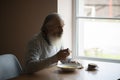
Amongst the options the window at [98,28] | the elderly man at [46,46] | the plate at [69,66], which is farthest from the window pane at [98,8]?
the plate at [69,66]

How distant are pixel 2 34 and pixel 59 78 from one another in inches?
65.5

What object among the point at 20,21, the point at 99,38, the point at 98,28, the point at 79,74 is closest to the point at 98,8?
the point at 98,28

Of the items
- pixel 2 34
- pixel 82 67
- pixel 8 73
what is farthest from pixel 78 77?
pixel 2 34

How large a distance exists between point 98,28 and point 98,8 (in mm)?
238

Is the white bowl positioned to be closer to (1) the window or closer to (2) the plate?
(2) the plate

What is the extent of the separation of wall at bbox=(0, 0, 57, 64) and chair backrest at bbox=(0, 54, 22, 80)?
0.92 m

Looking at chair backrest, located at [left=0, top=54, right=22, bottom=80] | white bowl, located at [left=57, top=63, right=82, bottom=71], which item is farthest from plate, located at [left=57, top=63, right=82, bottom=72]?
chair backrest, located at [left=0, top=54, right=22, bottom=80]

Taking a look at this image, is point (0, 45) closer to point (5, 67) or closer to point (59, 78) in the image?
point (5, 67)

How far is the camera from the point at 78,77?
2.15m

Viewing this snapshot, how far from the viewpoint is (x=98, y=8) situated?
10.7ft

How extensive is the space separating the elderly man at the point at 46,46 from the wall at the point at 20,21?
73cm

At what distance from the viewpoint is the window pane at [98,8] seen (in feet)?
10.5

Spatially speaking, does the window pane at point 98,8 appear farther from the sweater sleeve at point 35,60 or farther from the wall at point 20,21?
the sweater sleeve at point 35,60

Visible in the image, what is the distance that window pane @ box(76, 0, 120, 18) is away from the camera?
10.5 ft
